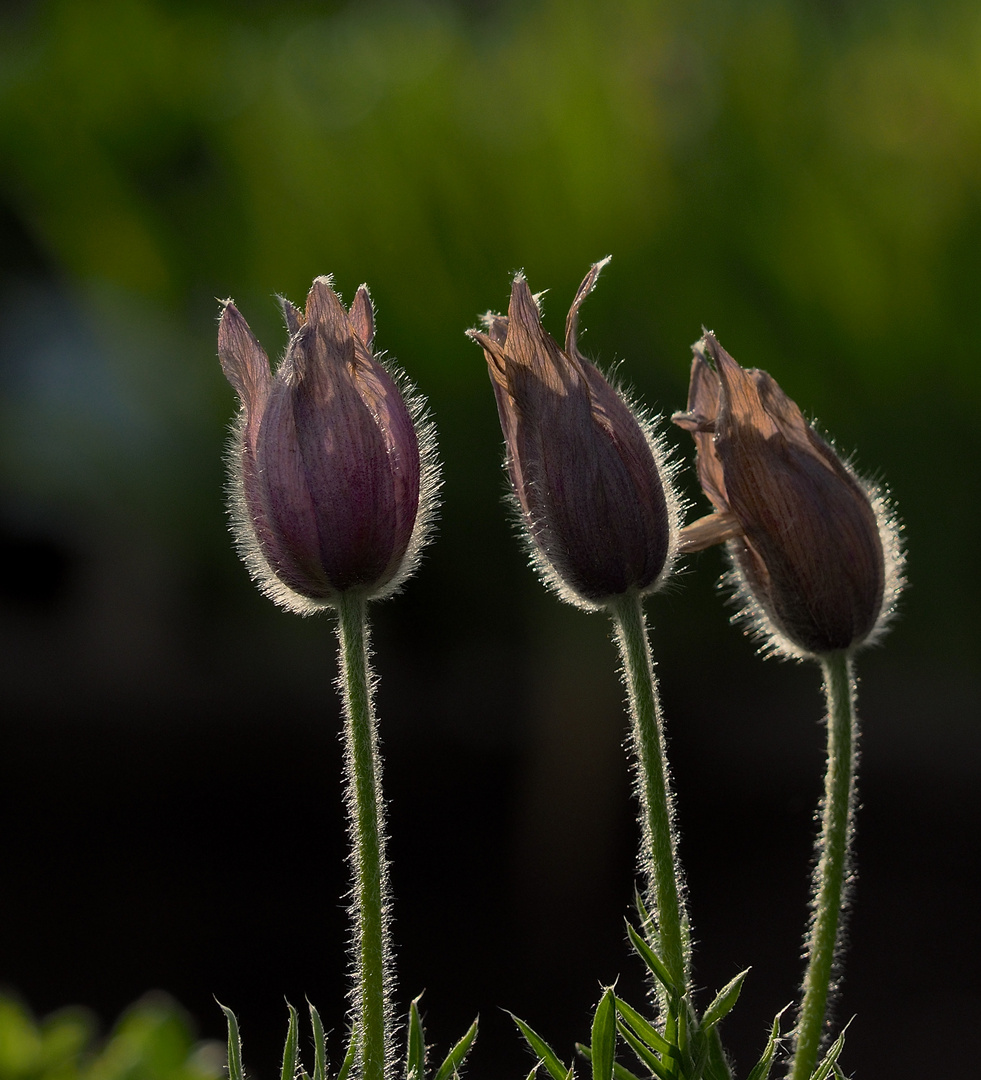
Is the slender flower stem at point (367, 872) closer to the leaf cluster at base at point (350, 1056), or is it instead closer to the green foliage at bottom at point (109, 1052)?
the leaf cluster at base at point (350, 1056)

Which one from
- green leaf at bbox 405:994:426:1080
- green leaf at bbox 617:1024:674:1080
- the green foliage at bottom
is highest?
green leaf at bbox 405:994:426:1080

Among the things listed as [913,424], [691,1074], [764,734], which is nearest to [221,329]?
[691,1074]

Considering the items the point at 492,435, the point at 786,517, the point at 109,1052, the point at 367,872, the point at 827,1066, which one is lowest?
the point at 109,1052

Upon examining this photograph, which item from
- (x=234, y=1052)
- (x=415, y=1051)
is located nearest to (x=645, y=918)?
(x=415, y=1051)

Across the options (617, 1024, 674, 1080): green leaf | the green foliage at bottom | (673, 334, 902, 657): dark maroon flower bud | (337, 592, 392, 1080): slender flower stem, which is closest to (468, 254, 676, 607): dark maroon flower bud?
(673, 334, 902, 657): dark maroon flower bud

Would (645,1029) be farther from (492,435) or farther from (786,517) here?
(492,435)

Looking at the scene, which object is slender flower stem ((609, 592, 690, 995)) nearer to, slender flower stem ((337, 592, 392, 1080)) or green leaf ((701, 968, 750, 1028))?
green leaf ((701, 968, 750, 1028))
